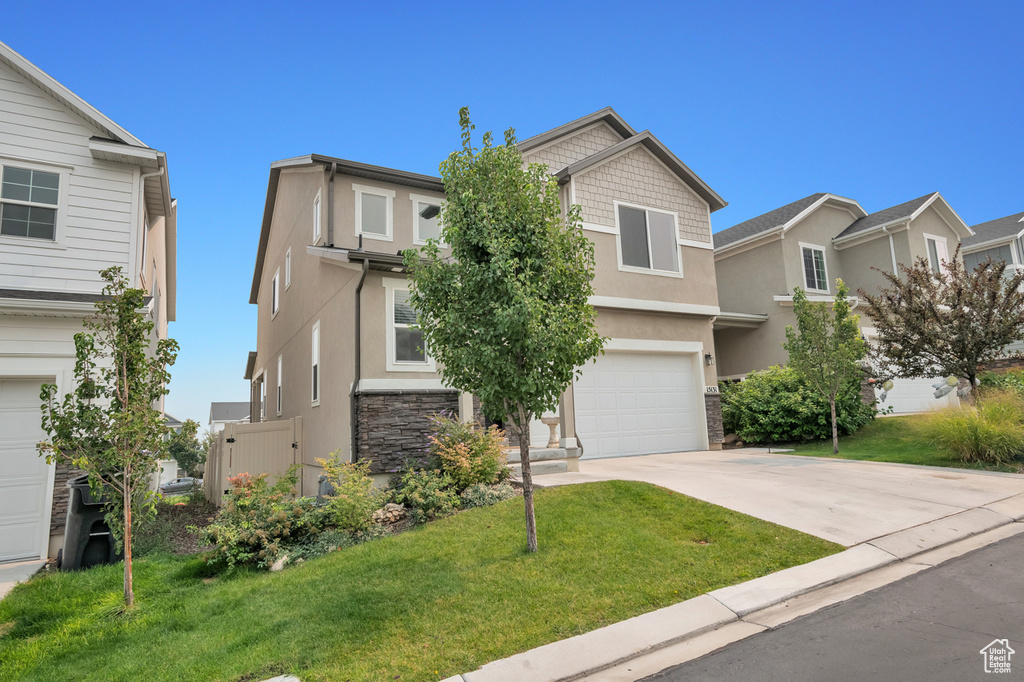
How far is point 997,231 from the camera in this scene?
91.0 feet

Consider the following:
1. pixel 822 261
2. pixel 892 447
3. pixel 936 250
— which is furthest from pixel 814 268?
pixel 892 447

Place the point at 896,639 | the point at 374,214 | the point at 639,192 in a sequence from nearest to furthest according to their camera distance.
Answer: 1. the point at 896,639
2. the point at 374,214
3. the point at 639,192

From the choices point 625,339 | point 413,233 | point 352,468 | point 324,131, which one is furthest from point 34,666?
point 324,131

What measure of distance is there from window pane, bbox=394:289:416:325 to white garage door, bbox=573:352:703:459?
14.6 ft

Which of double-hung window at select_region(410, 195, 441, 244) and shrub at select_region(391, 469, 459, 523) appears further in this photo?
double-hung window at select_region(410, 195, 441, 244)

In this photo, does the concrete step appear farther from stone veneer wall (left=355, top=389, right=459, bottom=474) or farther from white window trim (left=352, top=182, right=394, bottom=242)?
white window trim (left=352, top=182, right=394, bottom=242)

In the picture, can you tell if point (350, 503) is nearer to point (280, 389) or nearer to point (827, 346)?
point (827, 346)

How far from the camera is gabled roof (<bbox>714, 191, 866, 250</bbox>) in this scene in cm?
1895

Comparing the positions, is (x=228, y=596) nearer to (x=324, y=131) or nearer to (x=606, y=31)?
(x=324, y=131)

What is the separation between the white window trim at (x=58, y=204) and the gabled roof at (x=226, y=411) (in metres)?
63.7

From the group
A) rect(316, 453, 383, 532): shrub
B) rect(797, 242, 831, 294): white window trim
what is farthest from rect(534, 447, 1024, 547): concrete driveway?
rect(797, 242, 831, 294): white window trim

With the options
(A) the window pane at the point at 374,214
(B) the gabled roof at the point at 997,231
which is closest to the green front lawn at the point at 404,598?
(A) the window pane at the point at 374,214

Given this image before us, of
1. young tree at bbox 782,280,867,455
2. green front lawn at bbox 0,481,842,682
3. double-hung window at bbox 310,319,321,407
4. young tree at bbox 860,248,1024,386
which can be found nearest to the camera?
green front lawn at bbox 0,481,842,682

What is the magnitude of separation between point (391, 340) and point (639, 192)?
8209 mm
